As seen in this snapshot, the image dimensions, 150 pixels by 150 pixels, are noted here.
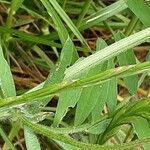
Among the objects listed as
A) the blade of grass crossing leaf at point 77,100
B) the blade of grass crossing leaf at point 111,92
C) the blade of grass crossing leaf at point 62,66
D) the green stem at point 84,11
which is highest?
the blade of grass crossing leaf at point 62,66

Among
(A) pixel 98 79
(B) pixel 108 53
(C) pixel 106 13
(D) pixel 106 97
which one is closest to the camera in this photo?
(A) pixel 98 79

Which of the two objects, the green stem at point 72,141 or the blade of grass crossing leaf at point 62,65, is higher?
the blade of grass crossing leaf at point 62,65

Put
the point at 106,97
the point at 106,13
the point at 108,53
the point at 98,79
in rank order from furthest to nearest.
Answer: the point at 106,13
the point at 106,97
the point at 108,53
the point at 98,79

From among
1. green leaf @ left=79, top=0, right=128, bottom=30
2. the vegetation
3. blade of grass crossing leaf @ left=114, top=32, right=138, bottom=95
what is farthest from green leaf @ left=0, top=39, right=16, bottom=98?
green leaf @ left=79, top=0, right=128, bottom=30

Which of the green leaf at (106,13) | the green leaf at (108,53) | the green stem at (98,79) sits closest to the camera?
the green stem at (98,79)

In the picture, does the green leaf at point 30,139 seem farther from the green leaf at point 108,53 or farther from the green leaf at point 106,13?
the green leaf at point 106,13

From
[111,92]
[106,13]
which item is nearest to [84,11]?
[106,13]

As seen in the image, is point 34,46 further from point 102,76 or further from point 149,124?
point 102,76

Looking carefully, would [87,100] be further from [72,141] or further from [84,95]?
[72,141]

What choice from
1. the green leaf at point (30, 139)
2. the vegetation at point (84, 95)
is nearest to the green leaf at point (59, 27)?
the vegetation at point (84, 95)

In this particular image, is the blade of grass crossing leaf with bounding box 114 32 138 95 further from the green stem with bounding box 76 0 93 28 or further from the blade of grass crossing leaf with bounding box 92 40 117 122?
the green stem with bounding box 76 0 93 28

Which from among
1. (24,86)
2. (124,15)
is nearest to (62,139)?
(24,86)
